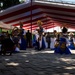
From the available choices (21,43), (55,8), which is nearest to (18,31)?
(21,43)

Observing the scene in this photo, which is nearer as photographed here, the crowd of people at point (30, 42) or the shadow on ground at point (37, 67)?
the shadow on ground at point (37, 67)

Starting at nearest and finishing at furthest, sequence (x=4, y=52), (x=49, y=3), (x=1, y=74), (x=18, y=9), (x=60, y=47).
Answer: (x=1, y=74)
(x=4, y=52)
(x=60, y=47)
(x=49, y=3)
(x=18, y=9)

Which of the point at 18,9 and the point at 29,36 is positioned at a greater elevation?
the point at 18,9

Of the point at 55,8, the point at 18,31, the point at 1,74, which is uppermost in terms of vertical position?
the point at 55,8

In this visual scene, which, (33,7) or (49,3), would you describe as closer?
(49,3)

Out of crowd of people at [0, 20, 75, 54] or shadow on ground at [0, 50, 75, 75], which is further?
crowd of people at [0, 20, 75, 54]

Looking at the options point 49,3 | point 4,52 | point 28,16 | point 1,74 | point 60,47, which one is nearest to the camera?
point 1,74

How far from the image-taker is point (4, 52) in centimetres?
1092

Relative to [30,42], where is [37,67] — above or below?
below

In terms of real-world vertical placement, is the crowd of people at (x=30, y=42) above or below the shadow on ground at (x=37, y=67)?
above

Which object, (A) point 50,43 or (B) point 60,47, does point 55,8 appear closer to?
(B) point 60,47

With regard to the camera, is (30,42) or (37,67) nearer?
(37,67)

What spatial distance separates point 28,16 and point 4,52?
6259 millimetres

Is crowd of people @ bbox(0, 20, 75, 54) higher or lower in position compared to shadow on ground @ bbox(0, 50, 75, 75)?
higher
